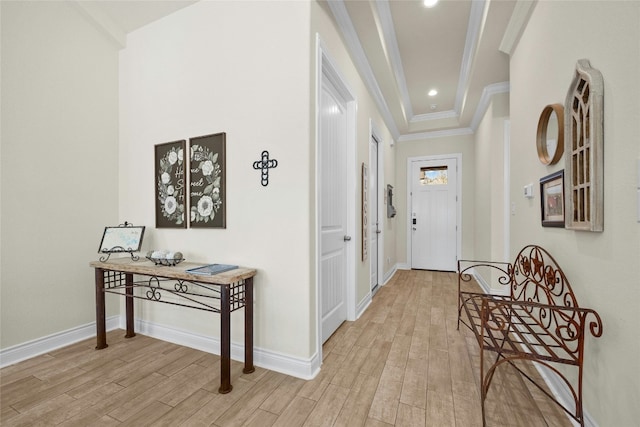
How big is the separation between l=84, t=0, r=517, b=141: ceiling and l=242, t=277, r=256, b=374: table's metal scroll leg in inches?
84.9

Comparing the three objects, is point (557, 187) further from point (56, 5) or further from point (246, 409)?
point (56, 5)

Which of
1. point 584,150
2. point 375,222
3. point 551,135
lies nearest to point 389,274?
point 375,222

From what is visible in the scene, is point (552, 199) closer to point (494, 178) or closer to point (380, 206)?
point (494, 178)

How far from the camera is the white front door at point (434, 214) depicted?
528cm

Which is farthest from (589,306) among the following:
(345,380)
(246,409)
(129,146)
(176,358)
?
(129,146)

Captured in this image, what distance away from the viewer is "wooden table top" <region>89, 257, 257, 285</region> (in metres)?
1.72

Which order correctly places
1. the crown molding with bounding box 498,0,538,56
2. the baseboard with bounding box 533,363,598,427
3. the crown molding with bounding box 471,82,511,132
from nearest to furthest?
the baseboard with bounding box 533,363,598,427
the crown molding with bounding box 498,0,538,56
the crown molding with bounding box 471,82,511,132

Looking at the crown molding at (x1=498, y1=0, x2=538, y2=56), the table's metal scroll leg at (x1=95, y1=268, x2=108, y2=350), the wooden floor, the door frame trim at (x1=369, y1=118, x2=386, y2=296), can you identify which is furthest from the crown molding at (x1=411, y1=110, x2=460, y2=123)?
the table's metal scroll leg at (x1=95, y1=268, x2=108, y2=350)

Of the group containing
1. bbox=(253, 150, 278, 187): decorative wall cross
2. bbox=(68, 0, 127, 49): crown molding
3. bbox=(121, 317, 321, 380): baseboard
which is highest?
bbox=(68, 0, 127, 49): crown molding

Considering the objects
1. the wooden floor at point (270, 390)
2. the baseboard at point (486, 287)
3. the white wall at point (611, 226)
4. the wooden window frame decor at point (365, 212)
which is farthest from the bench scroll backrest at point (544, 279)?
the wooden window frame decor at point (365, 212)

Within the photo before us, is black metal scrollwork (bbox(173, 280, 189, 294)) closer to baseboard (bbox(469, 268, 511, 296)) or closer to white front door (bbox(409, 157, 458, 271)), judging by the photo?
baseboard (bbox(469, 268, 511, 296))

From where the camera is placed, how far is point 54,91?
7.38 ft

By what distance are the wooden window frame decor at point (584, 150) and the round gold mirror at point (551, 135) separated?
0.15 metres

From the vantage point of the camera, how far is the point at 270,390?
1704 mm
